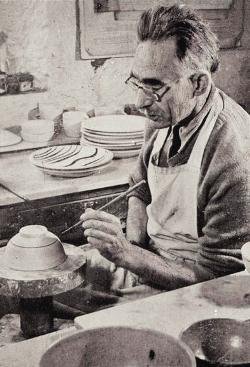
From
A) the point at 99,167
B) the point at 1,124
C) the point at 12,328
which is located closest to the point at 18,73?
the point at 1,124

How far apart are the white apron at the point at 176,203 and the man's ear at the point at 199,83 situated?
0.10 m

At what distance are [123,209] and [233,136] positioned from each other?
4.56 ft

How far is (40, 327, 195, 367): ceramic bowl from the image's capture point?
1395 millimetres

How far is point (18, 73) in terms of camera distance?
469cm

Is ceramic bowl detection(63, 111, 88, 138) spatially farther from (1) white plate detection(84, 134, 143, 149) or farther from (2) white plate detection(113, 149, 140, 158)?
(2) white plate detection(113, 149, 140, 158)

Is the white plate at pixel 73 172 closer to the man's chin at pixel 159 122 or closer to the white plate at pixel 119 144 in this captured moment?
the white plate at pixel 119 144

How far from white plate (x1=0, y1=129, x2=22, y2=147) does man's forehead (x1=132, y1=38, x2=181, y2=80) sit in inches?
72.2

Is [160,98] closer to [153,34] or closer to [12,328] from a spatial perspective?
[153,34]

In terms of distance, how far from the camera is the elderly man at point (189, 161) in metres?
2.56

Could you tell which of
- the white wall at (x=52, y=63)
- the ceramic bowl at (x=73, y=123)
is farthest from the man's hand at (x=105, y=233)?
the white wall at (x=52, y=63)

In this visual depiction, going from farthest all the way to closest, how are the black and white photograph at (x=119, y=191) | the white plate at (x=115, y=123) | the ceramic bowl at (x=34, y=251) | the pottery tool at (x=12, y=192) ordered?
the white plate at (x=115, y=123) < the pottery tool at (x=12, y=192) < the ceramic bowl at (x=34, y=251) < the black and white photograph at (x=119, y=191)

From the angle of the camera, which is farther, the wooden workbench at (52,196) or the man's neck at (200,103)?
the wooden workbench at (52,196)

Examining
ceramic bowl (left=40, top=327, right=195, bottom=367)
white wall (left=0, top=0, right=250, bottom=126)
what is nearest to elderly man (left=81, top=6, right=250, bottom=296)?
ceramic bowl (left=40, top=327, right=195, bottom=367)

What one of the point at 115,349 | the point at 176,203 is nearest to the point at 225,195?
the point at 176,203
